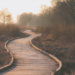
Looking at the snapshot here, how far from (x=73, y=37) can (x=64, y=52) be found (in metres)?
2.87

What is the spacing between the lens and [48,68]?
4824 millimetres

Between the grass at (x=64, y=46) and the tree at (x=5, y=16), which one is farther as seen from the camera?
the tree at (x=5, y=16)

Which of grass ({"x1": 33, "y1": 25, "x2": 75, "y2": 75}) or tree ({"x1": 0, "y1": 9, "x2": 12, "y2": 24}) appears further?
tree ({"x1": 0, "y1": 9, "x2": 12, "y2": 24})

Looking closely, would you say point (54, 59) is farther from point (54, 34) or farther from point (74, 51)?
point (54, 34)

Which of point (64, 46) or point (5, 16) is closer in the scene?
point (64, 46)

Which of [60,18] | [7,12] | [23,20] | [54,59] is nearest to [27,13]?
[23,20]

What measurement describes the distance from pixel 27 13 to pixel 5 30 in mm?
50797

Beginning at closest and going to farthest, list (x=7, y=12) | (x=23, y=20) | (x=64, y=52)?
(x=64, y=52), (x=7, y=12), (x=23, y=20)

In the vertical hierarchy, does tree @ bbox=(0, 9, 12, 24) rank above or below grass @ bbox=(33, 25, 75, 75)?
above

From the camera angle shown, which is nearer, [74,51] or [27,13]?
[74,51]

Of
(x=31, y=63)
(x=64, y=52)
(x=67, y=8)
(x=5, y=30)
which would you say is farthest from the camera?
(x=67, y=8)

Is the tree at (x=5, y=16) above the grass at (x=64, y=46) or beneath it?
above

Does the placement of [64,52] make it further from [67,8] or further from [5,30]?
[67,8]

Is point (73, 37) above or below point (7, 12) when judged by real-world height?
below
